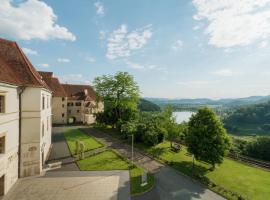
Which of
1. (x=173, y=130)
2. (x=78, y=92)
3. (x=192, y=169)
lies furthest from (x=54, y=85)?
(x=192, y=169)

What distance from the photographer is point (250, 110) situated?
123 metres

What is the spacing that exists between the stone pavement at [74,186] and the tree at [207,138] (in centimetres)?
808

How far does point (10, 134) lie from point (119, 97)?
96.8ft

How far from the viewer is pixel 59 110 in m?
53.5

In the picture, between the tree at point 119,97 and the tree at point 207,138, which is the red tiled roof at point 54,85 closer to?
the tree at point 119,97

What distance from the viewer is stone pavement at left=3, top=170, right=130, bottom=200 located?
15367 mm

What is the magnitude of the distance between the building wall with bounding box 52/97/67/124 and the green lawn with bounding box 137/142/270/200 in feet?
112

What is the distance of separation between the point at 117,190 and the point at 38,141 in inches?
344

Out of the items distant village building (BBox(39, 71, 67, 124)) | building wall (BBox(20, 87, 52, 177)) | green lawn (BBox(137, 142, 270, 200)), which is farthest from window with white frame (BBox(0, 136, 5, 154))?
distant village building (BBox(39, 71, 67, 124))

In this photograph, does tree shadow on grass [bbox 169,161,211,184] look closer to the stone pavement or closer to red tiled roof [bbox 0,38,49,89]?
the stone pavement

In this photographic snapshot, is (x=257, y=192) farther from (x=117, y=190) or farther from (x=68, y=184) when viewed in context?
(x=68, y=184)

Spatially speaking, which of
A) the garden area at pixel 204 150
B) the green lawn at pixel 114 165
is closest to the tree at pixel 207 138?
the garden area at pixel 204 150

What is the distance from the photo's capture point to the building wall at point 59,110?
174 ft

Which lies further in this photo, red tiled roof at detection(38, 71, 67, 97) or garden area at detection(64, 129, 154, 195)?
red tiled roof at detection(38, 71, 67, 97)
